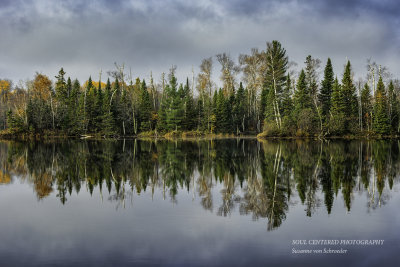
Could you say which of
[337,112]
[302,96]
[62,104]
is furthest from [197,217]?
[62,104]

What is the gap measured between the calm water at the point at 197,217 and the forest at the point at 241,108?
35.4 m

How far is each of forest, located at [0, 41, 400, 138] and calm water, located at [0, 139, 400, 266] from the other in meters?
35.4

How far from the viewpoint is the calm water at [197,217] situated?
616 centimetres

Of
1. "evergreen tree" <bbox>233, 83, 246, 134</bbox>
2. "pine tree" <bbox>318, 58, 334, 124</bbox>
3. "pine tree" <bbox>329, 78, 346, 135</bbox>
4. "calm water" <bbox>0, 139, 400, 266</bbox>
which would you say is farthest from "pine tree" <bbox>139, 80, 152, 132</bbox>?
"calm water" <bbox>0, 139, 400, 266</bbox>

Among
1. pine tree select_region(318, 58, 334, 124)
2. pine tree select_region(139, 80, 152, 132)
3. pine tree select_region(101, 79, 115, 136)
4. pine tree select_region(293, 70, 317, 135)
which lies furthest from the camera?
pine tree select_region(139, 80, 152, 132)

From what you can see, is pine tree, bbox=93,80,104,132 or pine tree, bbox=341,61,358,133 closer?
pine tree, bbox=341,61,358,133

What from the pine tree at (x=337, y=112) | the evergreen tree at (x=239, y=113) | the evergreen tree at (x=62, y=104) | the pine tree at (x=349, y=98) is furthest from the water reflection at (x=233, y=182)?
the evergreen tree at (x=62, y=104)

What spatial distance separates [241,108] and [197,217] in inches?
2000

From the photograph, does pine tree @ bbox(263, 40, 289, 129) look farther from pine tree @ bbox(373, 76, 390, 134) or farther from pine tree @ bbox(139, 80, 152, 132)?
pine tree @ bbox(139, 80, 152, 132)

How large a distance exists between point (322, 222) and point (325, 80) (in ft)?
163

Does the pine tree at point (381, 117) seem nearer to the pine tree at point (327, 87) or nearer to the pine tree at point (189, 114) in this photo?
the pine tree at point (327, 87)

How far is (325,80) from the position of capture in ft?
175

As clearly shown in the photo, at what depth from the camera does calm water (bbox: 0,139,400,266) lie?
6.16 metres

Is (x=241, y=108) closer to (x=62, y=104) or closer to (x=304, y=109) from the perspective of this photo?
(x=304, y=109)
